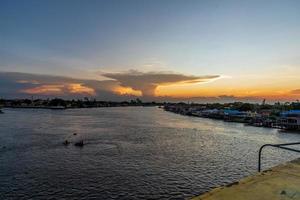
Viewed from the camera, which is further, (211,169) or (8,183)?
(211,169)

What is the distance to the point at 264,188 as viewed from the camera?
429 centimetres

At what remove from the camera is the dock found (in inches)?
150

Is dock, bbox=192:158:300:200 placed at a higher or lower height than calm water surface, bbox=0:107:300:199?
higher

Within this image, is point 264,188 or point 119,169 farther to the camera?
point 119,169

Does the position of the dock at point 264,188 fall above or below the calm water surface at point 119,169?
above

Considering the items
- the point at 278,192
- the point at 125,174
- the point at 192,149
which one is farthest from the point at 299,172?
the point at 192,149

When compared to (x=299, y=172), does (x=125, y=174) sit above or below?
below

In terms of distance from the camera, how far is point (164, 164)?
26219 mm

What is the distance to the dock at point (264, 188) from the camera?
3811 mm

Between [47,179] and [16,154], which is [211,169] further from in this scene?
[16,154]

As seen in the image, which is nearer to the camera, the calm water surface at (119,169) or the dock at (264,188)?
the dock at (264,188)

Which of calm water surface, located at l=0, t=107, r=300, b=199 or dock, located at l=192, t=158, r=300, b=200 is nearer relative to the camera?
dock, located at l=192, t=158, r=300, b=200

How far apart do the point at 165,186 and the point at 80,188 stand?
20.8 feet

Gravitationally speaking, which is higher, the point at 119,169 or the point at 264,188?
the point at 264,188
